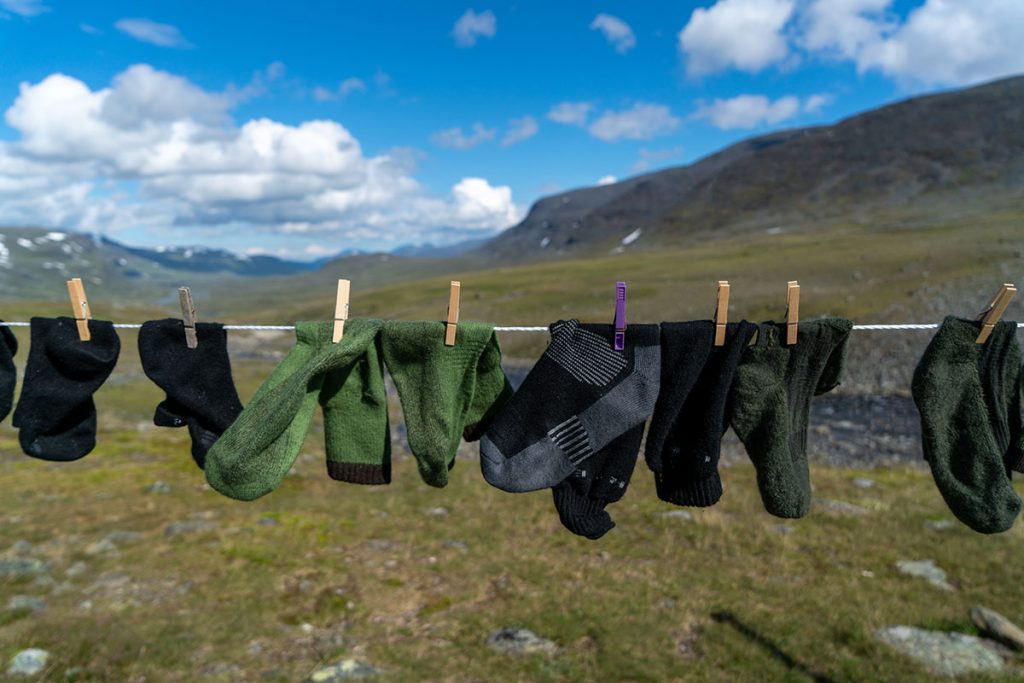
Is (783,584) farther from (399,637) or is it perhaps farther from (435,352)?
(435,352)

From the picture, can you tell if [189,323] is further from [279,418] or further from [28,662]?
[28,662]

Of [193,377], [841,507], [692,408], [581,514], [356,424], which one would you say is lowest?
[841,507]

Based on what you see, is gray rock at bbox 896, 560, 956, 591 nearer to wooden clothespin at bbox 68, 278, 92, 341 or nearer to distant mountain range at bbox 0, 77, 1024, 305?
wooden clothespin at bbox 68, 278, 92, 341

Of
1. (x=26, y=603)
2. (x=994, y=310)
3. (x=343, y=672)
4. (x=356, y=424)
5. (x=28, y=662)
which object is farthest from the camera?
(x=26, y=603)

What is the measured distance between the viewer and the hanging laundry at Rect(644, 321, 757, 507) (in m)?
3.65

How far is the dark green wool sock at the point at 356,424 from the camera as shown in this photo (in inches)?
161

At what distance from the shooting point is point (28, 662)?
662cm

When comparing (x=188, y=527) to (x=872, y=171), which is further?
(x=872, y=171)

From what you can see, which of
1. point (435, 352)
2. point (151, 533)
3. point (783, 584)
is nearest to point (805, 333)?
point (435, 352)

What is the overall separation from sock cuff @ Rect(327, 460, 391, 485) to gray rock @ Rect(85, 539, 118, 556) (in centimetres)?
830

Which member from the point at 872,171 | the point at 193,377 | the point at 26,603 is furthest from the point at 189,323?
the point at 872,171

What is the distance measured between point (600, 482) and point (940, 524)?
11.0 metres

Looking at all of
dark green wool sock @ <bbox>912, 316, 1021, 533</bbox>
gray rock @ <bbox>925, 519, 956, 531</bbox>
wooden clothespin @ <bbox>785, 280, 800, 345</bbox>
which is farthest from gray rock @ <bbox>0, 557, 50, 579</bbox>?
gray rock @ <bbox>925, 519, 956, 531</bbox>

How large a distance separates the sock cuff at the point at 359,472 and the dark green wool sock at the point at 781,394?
242 cm
